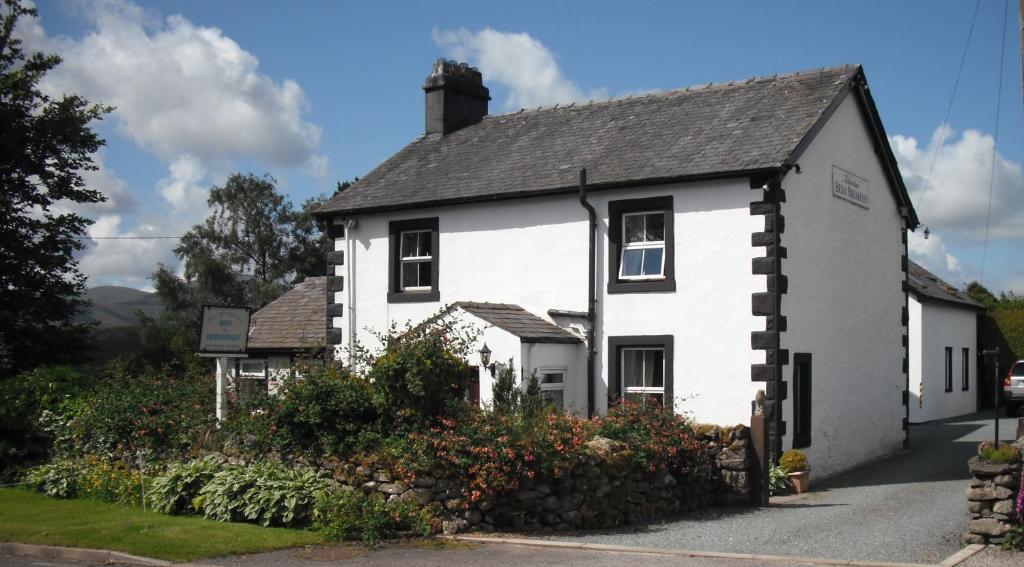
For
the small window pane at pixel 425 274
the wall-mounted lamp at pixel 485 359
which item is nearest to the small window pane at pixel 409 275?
the small window pane at pixel 425 274

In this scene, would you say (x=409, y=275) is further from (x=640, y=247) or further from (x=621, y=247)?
(x=640, y=247)

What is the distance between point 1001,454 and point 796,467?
579 cm

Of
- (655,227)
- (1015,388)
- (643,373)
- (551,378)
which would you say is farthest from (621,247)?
(1015,388)

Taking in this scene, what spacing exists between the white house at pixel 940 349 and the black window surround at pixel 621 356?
13166 mm

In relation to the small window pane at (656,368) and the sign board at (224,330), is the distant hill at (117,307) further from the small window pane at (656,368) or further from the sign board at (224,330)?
the small window pane at (656,368)

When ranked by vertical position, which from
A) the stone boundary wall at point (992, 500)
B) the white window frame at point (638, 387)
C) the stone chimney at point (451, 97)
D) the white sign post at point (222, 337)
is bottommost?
the stone boundary wall at point (992, 500)

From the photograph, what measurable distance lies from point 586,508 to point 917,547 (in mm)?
3934

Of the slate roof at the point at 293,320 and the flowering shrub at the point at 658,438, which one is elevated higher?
the slate roof at the point at 293,320

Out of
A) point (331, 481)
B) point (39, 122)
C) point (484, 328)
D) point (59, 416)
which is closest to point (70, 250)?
point (39, 122)

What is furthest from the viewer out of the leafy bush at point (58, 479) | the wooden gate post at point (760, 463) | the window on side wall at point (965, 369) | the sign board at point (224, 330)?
the window on side wall at point (965, 369)

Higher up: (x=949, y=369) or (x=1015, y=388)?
(x=949, y=369)

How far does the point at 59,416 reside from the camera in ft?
54.4

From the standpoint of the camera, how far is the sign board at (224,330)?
14336 mm

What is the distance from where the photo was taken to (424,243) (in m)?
21.6
